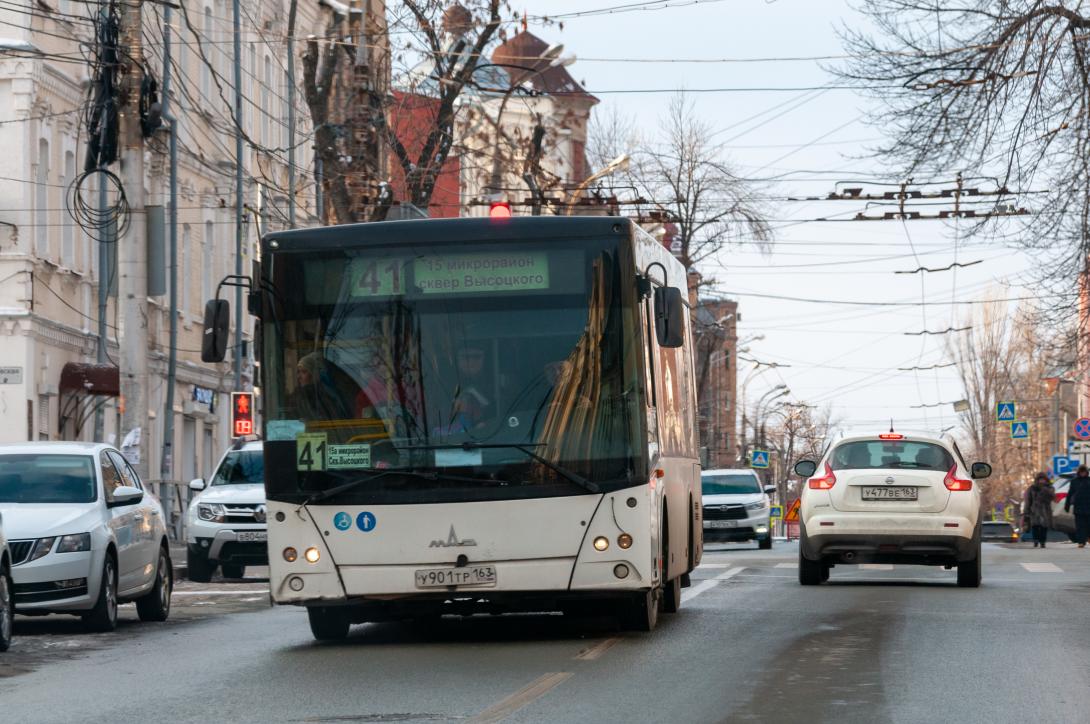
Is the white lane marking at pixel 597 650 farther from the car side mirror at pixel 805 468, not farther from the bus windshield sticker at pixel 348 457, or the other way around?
the car side mirror at pixel 805 468

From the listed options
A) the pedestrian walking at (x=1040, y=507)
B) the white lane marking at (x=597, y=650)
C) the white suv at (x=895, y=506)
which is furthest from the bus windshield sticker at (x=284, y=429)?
the pedestrian walking at (x=1040, y=507)

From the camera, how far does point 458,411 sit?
14.1 m

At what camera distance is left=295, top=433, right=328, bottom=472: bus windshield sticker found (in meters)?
14.2

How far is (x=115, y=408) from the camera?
137 feet

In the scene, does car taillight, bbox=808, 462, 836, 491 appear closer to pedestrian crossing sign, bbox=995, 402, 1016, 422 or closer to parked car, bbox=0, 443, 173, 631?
parked car, bbox=0, 443, 173, 631

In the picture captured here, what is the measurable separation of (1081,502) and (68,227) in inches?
→ 802

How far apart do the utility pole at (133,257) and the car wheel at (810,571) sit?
26.5ft

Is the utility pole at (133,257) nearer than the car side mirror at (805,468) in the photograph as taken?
No

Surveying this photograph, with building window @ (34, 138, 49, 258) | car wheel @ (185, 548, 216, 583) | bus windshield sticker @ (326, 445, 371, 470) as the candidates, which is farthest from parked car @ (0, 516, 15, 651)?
building window @ (34, 138, 49, 258)

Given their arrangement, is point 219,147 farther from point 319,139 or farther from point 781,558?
point 781,558

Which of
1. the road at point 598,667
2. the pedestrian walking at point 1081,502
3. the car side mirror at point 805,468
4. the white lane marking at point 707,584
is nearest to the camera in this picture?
the road at point 598,667

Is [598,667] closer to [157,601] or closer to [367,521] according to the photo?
[367,521]

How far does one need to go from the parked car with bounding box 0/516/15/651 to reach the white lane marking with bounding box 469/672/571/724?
5062 millimetres

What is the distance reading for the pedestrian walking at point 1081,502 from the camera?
138 feet
